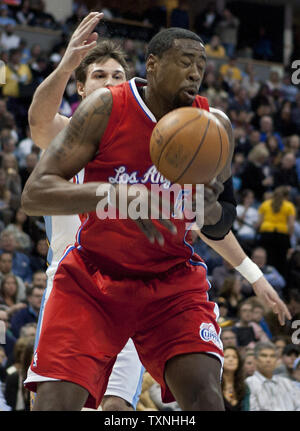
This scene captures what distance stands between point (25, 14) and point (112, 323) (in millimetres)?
12807

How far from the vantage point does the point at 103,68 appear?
425 cm

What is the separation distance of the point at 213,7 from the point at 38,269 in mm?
11679

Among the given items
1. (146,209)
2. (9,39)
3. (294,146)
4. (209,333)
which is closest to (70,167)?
(146,209)

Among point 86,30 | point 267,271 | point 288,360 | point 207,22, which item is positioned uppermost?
point 207,22

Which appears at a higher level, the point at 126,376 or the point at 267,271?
the point at 267,271

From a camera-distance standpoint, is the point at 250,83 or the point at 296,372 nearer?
the point at 296,372

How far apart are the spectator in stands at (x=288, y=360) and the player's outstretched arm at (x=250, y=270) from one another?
3846 millimetres

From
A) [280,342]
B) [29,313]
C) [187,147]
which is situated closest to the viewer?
[187,147]

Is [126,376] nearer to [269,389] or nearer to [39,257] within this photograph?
[269,389]

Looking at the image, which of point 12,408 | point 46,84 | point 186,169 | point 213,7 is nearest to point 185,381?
point 186,169

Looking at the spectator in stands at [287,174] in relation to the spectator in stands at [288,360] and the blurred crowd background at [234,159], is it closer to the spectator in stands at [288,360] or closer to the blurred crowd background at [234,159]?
the blurred crowd background at [234,159]

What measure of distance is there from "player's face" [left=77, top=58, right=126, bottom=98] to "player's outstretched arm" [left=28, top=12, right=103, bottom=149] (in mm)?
325

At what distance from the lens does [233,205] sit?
3.28m
